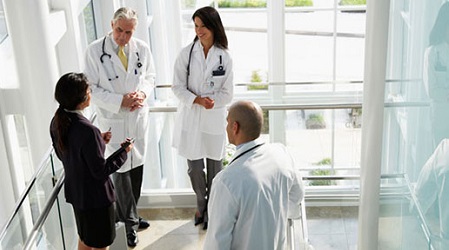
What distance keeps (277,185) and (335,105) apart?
7.19ft

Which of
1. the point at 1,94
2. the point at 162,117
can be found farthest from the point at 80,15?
the point at 1,94

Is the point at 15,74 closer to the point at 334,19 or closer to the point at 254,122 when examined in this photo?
the point at 254,122

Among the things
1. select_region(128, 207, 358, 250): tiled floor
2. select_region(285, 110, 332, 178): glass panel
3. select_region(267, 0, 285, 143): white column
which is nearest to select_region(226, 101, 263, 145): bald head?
select_region(128, 207, 358, 250): tiled floor

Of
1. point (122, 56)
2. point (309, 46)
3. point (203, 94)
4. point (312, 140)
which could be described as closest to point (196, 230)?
point (203, 94)

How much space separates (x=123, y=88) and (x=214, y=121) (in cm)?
71

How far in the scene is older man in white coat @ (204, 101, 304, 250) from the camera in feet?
10.5

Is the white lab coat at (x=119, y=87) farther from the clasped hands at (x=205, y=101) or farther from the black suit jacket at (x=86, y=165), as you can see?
the black suit jacket at (x=86, y=165)

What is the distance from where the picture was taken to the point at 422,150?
2766 mm

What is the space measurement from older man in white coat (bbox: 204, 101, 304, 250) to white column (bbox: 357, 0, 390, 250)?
1.53 feet

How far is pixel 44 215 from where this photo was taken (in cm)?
360

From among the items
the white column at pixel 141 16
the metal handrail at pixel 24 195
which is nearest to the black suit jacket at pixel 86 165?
the metal handrail at pixel 24 195

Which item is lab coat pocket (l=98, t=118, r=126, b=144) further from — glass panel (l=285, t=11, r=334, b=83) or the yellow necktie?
glass panel (l=285, t=11, r=334, b=83)

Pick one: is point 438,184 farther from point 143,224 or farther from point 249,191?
point 143,224

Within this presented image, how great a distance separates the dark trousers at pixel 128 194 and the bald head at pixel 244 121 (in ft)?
5.77
